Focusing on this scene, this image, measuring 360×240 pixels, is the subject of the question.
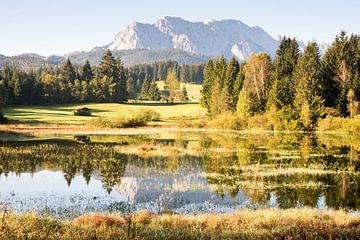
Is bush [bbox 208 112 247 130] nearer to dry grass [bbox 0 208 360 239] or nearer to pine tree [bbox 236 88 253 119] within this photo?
pine tree [bbox 236 88 253 119]

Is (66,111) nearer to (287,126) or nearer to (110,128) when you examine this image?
(110,128)

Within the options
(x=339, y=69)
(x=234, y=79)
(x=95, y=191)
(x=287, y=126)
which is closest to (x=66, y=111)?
(x=234, y=79)

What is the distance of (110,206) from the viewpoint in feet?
70.8

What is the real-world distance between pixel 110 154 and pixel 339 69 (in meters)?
59.6

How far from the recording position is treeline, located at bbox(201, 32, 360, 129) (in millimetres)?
80812

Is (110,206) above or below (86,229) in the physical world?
below

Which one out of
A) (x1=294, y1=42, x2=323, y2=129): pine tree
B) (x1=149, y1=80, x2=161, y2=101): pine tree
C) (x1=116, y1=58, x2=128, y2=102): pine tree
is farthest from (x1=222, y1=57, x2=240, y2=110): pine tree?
(x1=149, y1=80, x2=161, y2=101): pine tree

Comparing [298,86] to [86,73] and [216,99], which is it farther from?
[86,73]

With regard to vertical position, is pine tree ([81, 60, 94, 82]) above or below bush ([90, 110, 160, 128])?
above

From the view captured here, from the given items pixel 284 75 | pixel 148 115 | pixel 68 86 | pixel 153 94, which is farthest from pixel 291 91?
pixel 153 94

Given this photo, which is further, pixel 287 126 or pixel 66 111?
pixel 66 111

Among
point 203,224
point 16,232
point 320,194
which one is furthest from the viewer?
point 320,194

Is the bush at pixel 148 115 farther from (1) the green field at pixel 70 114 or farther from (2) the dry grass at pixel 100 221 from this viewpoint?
(2) the dry grass at pixel 100 221

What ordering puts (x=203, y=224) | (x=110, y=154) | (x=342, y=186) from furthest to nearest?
(x=110, y=154)
(x=342, y=186)
(x=203, y=224)
